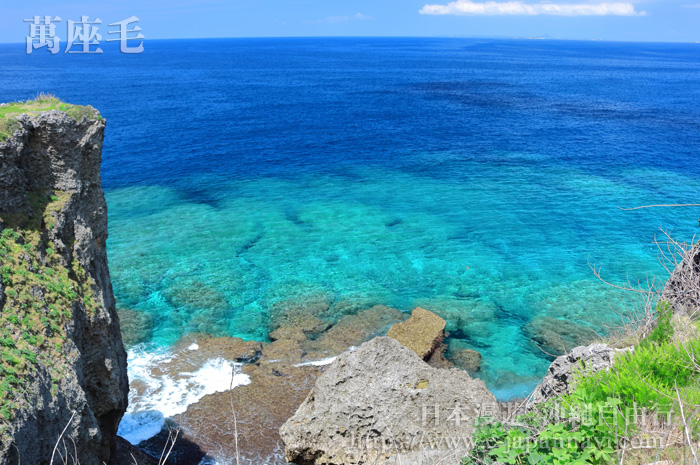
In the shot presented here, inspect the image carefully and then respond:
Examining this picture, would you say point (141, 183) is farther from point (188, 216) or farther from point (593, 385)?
point (593, 385)

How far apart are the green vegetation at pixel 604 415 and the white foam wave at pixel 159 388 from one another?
1257 cm

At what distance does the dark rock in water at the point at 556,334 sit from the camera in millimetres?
23562

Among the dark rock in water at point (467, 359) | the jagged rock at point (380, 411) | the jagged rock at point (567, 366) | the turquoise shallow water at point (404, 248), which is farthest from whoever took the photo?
the turquoise shallow water at point (404, 248)

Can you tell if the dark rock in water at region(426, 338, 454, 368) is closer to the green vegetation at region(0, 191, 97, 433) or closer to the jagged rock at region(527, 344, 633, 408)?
the jagged rock at region(527, 344, 633, 408)

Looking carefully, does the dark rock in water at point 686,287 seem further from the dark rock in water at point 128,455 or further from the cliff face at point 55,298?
the dark rock in water at point 128,455

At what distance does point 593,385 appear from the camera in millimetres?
8906

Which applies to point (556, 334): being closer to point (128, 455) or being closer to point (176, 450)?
point (176, 450)

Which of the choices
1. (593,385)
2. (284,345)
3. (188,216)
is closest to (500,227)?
(284,345)

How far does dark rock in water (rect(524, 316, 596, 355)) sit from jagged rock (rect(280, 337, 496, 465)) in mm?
10841

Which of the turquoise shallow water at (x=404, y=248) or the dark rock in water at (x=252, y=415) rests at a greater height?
the turquoise shallow water at (x=404, y=248)

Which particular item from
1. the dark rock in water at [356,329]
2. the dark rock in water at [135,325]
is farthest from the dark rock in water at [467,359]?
the dark rock in water at [135,325]

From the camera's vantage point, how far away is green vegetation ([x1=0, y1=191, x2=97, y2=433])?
9.76m

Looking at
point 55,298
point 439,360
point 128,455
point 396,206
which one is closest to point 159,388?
point 128,455

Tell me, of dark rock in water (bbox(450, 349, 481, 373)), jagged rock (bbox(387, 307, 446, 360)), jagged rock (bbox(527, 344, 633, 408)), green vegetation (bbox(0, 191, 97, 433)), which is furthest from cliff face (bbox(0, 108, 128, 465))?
dark rock in water (bbox(450, 349, 481, 373))
